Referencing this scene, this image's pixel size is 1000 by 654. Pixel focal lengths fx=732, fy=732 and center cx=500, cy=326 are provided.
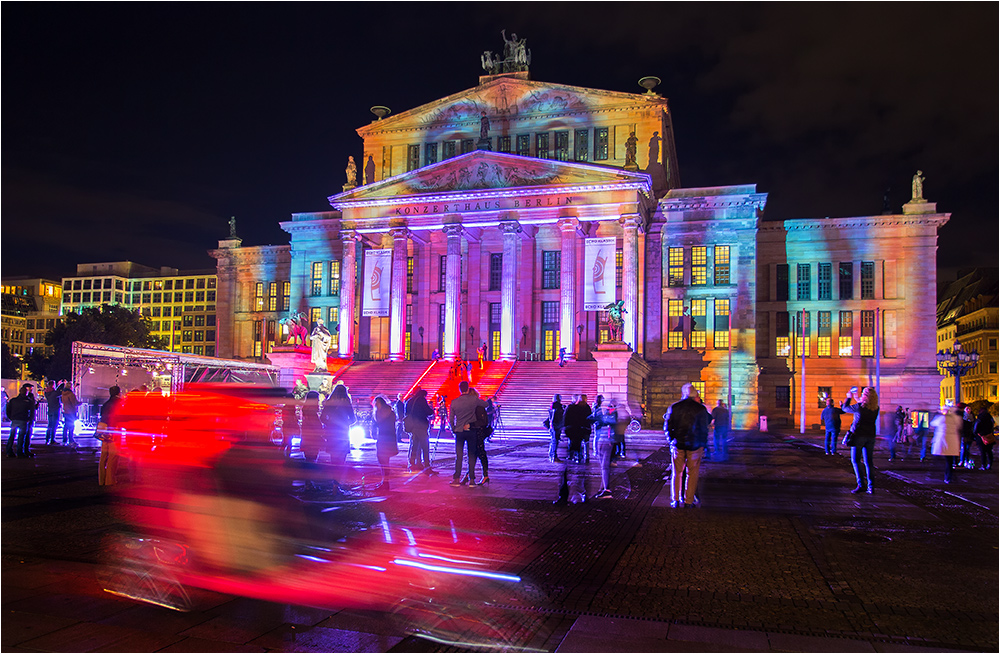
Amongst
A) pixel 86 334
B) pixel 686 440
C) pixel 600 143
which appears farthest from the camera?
pixel 86 334

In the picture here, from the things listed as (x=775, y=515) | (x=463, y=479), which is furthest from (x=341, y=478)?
(x=775, y=515)

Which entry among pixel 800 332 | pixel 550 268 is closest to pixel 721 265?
pixel 800 332

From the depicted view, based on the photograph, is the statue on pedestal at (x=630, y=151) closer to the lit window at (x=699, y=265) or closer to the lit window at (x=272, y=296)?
the lit window at (x=699, y=265)

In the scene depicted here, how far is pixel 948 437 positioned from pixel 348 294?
3894 cm

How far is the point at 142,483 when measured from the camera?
13.9m

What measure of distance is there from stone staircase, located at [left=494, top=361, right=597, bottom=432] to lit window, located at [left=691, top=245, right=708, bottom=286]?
12118mm

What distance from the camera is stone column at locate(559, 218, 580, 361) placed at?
44.9 metres

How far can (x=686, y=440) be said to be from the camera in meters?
12.1

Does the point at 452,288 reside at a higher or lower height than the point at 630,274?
lower

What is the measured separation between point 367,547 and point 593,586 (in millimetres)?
2874

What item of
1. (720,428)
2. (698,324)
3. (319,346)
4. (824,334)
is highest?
(698,324)

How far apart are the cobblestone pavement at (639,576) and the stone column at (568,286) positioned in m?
30.1

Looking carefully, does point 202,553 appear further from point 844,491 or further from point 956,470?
point 956,470

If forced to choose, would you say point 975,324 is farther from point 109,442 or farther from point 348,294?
point 109,442
